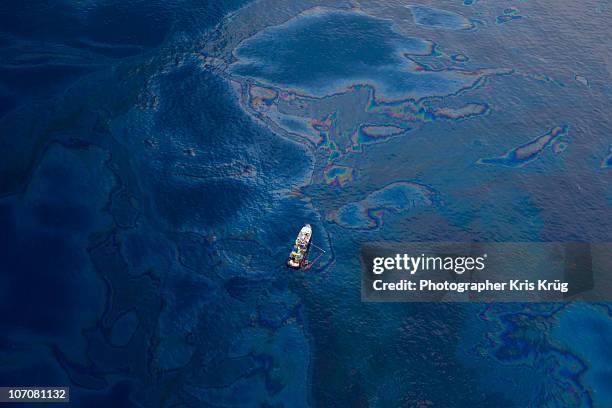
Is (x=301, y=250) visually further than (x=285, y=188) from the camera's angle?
No

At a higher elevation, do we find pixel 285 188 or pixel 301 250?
pixel 285 188

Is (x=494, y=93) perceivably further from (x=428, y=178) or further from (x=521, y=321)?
(x=521, y=321)

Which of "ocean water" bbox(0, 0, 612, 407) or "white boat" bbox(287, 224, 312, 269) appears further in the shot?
"white boat" bbox(287, 224, 312, 269)

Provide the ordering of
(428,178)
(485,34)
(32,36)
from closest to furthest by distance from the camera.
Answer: (428,178)
(32,36)
(485,34)

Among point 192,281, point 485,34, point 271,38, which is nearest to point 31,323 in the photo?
point 192,281

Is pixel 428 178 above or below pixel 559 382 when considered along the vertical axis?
above
